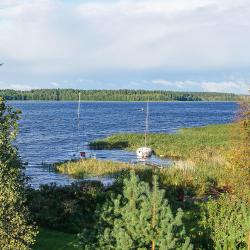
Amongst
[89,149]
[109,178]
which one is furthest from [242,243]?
[89,149]

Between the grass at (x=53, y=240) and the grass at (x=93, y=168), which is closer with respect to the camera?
the grass at (x=53, y=240)

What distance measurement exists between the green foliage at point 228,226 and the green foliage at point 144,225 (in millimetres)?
4602

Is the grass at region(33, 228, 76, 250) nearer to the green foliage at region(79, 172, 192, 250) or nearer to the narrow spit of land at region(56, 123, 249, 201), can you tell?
the green foliage at region(79, 172, 192, 250)

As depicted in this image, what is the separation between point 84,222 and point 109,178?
23321 mm

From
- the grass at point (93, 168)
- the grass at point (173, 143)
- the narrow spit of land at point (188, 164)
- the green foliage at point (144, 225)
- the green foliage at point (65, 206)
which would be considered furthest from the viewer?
the grass at point (173, 143)

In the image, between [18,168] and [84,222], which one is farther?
[84,222]

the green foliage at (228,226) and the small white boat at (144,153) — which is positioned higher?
the green foliage at (228,226)

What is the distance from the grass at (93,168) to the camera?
5178cm

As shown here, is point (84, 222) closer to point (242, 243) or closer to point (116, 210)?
point (242, 243)

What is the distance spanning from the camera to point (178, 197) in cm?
3606

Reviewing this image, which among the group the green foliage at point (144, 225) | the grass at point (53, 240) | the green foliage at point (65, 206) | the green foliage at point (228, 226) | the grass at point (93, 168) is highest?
the green foliage at point (144, 225)

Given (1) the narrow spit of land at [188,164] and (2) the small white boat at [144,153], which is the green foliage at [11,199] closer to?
(1) the narrow spit of land at [188,164]

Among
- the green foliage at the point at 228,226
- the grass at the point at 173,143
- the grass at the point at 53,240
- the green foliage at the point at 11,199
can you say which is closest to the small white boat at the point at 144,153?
the grass at the point at 173,143

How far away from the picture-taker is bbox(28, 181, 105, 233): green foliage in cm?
2731
